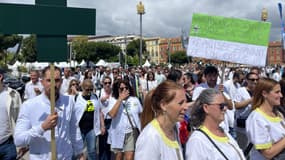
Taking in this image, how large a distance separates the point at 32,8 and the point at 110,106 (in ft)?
9.80

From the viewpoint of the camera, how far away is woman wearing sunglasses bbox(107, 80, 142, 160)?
6137 mm

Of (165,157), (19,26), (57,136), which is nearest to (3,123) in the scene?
(57,136)

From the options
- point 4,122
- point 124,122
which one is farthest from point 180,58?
point 4,122

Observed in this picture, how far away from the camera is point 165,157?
292 cm

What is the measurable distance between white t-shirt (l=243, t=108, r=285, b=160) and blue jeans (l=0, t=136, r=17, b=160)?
3084 mm

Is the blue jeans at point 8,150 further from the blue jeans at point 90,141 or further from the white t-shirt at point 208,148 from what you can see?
the white t-shirt at point 208,148

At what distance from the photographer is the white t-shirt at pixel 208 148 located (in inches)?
115

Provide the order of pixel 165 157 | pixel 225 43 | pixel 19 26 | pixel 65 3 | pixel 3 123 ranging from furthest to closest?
pixel 225 43 < pixel 3 123 < pixel 65 3 < pixel 19 26 < pixel 165 157

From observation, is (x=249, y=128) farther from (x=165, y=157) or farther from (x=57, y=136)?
(x=57, y=136)

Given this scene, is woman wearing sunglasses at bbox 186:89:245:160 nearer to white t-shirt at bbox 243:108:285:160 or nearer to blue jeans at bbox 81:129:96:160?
white t-shirt at bbox 243:108:285:160

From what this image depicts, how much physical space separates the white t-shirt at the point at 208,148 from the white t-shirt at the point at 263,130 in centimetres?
83

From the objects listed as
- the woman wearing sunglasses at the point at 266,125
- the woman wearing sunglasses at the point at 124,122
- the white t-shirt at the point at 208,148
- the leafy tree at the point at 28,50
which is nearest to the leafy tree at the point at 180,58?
the leafy tree at the point at 28,50

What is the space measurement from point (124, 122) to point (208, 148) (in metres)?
3.40

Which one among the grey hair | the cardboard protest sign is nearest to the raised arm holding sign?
the grey hair
